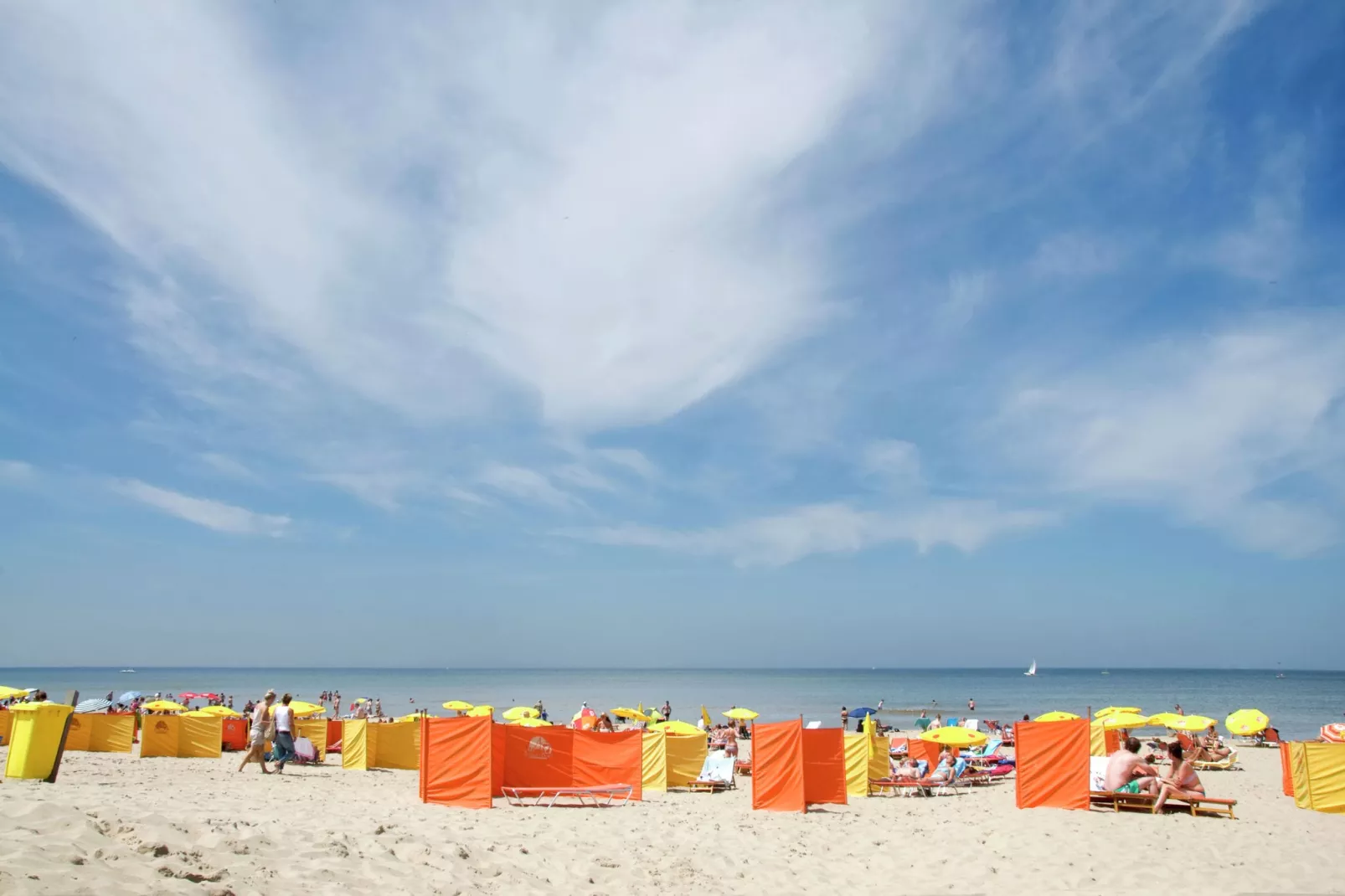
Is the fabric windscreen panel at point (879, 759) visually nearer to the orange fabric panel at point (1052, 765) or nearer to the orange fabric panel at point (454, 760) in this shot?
the orange fabric panel at point (1052, 765)

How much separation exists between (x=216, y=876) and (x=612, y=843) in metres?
4.85

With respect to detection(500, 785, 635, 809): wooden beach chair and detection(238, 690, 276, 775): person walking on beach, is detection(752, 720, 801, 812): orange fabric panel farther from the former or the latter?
detection(238, 690, 276, 775): person walking on beach

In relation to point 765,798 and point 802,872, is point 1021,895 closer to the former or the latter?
point 802,872

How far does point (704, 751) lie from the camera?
17.8 meters

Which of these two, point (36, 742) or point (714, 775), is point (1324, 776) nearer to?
point (714, 775)

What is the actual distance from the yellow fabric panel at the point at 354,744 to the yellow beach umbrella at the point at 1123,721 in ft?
56.3

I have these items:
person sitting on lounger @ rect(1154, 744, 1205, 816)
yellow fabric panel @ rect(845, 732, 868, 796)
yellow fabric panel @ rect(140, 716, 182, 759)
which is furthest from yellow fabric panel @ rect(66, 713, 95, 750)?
person sitting on lounger @ rect(1154, 744, 1205, 816)

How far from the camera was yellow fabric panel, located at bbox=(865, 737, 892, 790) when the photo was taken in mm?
17562

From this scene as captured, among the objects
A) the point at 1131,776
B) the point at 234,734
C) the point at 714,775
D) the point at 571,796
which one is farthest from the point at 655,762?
the point at 234,734

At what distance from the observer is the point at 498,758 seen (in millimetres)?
13484

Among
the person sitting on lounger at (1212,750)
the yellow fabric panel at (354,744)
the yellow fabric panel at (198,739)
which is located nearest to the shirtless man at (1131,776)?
the person sitting on lounger at (1212,750)

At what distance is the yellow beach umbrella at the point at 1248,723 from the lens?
2595cm

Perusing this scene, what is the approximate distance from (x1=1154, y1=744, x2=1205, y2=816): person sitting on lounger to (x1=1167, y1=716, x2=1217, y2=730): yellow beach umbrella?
40.5ft

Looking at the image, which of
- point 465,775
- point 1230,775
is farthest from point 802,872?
point 1230,775
